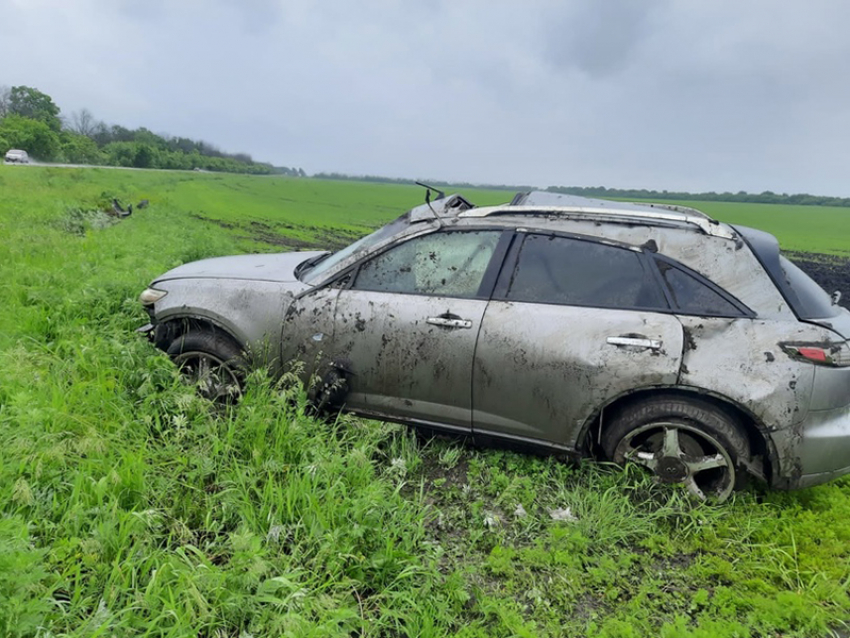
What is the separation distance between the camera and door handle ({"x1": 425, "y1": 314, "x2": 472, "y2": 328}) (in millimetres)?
2871

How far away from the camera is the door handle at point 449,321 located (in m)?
2.87

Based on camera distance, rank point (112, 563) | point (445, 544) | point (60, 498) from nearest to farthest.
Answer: point (112, 563)
point (60, 498)
point (445, 544)

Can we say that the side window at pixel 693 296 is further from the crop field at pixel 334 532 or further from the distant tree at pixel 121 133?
the distant tree at pixel 121 133

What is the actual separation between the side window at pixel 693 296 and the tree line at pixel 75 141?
6861 cm

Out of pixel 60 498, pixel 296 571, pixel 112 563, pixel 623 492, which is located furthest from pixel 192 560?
pixel 623 492

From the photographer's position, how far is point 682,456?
2699 mm

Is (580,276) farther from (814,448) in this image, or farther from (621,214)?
(814,448)

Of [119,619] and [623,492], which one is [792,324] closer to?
[623,492]

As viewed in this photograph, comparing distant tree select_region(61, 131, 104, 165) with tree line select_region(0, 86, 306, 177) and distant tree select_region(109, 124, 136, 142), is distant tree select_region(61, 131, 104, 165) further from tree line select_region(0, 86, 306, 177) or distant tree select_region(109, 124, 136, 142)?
distant tree select_region(109, 124, 136, 142)

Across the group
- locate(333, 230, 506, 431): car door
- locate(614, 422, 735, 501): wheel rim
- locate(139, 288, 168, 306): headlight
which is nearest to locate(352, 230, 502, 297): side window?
locate(333, 230, 506, 431): car door

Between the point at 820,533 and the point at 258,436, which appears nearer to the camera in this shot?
the point at 820,533

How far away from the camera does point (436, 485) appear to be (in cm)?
292

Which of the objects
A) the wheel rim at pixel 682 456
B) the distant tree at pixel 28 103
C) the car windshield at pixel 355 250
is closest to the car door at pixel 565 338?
the wheel rim at pixel 682 456

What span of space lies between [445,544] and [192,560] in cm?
115
